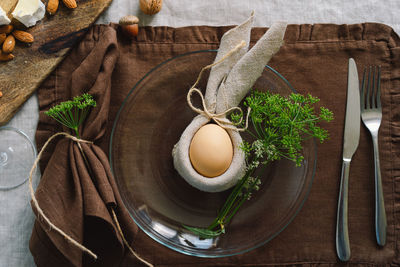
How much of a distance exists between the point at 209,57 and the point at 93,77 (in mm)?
302

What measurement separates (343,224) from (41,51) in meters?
0.92

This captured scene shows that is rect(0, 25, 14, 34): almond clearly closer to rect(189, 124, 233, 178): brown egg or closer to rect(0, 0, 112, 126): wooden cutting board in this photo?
rect(0, 0, 112, 126): wooden cutting board

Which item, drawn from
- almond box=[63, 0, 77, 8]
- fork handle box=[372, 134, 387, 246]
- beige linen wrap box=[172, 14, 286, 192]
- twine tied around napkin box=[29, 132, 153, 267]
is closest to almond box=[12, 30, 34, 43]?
almond box=[63, 0, 77, 8]

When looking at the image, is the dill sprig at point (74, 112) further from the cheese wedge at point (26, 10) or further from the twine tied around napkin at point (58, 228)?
the cheese wedge at point (26, 10)

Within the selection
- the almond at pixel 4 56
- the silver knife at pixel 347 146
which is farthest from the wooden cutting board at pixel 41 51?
the silver knife at pixel 347 146

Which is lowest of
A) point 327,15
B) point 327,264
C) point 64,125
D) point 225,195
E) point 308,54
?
point 327,264

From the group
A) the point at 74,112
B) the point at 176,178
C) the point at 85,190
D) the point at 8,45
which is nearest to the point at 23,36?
the point at 8,45

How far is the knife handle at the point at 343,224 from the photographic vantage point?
0.91 meters

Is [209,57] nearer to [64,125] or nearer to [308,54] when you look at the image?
[308,54]

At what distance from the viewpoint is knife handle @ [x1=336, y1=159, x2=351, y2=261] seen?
2.98 feet

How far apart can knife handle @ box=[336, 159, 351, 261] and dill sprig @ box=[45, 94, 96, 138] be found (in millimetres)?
673

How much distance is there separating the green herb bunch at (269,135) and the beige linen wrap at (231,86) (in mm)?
31

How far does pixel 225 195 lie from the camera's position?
35.0 inches

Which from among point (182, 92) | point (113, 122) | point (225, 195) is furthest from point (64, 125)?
point (225, 195)
